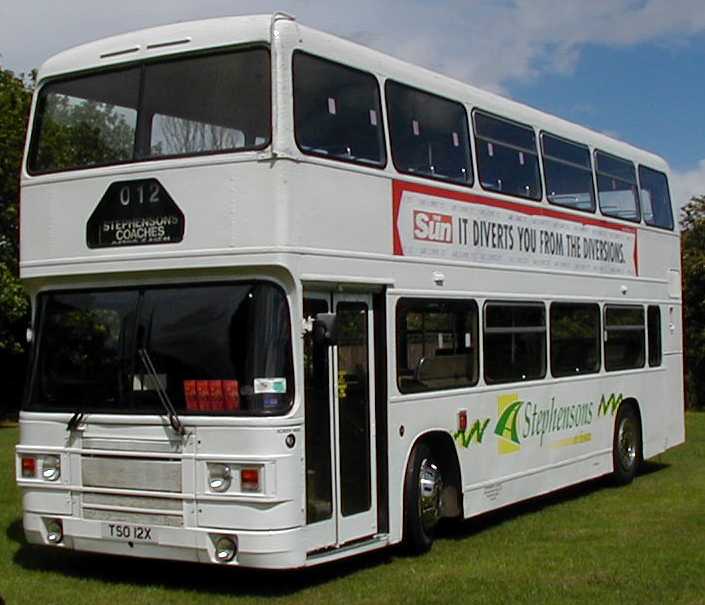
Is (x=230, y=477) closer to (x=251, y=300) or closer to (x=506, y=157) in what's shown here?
(x=251, y=300)

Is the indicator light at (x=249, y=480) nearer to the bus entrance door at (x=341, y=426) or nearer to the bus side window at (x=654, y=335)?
the bus entrance door at (x=341, y=426)

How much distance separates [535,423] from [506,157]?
287cm

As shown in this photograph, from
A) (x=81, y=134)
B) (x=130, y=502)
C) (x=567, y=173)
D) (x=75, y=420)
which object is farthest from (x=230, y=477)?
(x=567, y=173)

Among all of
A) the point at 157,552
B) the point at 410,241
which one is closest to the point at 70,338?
the point at 157,552

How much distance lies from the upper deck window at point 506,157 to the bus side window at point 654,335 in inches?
156

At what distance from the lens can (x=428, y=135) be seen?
11211 mm

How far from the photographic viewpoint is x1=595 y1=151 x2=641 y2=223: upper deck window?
1526 centimetres

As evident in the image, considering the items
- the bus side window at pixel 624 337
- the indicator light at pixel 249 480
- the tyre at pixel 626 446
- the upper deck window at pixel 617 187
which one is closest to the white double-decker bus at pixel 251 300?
the indicator light at pixel 249 480

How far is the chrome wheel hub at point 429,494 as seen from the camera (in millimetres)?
10797

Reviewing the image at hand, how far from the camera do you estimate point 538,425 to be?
43.0ft

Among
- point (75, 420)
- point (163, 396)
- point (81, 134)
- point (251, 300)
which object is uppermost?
point (81, 134)

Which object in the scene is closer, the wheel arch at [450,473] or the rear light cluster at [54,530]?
the rear light cluster at [54,530]

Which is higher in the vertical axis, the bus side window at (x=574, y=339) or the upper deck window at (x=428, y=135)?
the upper deck window at (x=428, y=135)

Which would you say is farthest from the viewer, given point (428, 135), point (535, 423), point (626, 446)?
point (626, 446)
